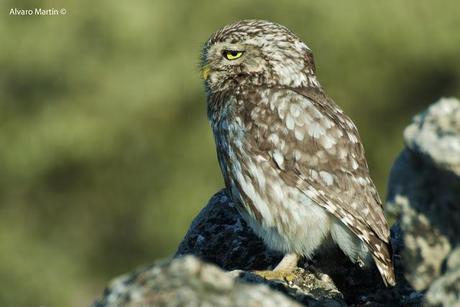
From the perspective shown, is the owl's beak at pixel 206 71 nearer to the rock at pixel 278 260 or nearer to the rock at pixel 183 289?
the rock at pixel 278 260

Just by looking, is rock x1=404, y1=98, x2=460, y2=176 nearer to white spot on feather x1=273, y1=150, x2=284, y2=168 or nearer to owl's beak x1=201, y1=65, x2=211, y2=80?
white spot on feather x1=273, y1=150, x2=284, y2=168

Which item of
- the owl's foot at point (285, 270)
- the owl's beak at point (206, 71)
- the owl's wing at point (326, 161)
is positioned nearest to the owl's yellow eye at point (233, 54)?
the owl's beak at point (206, 71)

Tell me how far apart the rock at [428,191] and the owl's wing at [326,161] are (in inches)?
67.6

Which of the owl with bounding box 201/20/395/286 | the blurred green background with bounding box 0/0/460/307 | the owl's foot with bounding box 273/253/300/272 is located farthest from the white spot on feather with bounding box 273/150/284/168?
the blurred green background with bounding box 0/0/460/307

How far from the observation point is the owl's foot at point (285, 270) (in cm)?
562

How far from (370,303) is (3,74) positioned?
15.9 metres

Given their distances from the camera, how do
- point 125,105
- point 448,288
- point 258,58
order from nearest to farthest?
point 448,288 < point 258,58 < point 125,105

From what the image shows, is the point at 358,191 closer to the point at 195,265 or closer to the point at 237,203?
the point at 237,203

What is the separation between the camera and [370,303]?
17.1 feet

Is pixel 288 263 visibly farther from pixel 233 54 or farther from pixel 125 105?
pixel 125 105

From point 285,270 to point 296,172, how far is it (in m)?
0.61

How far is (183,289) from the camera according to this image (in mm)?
3252

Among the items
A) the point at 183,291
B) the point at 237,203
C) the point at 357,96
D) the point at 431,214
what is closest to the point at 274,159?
the point at 237,203

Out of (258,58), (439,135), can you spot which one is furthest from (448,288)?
(258,58)
